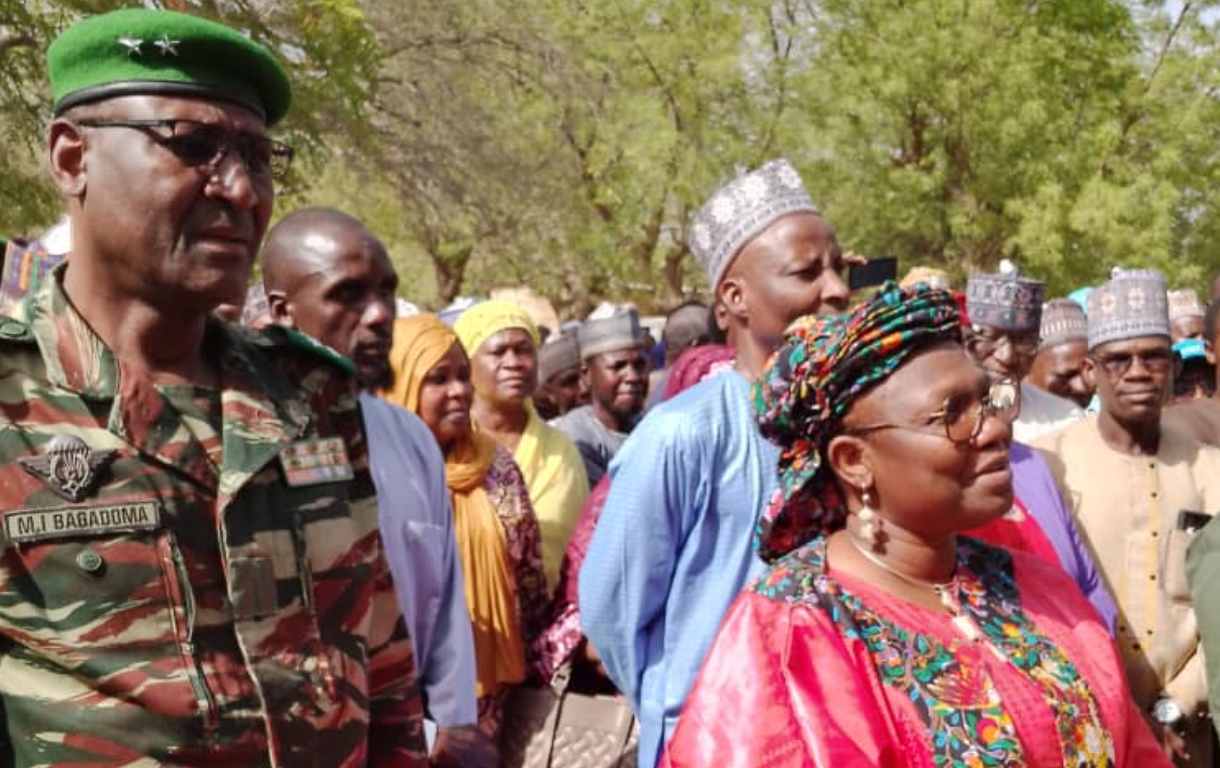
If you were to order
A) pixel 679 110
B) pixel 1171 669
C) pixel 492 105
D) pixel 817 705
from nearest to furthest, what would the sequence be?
pixel 817 705 < pixel 1171 669 < pixel 492 105 < pixel 679 110

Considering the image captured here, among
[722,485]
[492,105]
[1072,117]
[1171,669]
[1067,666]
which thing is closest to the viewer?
[1067,666]

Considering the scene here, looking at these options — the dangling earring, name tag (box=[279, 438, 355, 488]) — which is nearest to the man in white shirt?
the dangling earring

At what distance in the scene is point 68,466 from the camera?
2.03 metres

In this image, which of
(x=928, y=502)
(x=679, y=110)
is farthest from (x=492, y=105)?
(x=928, y=502)

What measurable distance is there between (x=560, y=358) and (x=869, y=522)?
6.62 metres

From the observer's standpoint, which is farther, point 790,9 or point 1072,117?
point 790,9

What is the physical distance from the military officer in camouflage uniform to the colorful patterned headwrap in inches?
38.5

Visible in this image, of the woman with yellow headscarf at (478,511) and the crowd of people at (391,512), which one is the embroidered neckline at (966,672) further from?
the woman with yellow headscarf at (478,511)

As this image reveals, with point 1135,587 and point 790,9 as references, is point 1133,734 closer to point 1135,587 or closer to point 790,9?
point 1135,587

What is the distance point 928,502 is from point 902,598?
19 centimetres

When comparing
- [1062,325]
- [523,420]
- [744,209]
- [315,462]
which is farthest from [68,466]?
[1062,325]

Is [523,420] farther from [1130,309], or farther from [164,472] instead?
[164,472]

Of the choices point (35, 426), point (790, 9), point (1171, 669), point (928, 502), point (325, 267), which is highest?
point (790, 9)

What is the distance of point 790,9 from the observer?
25.7 meters
